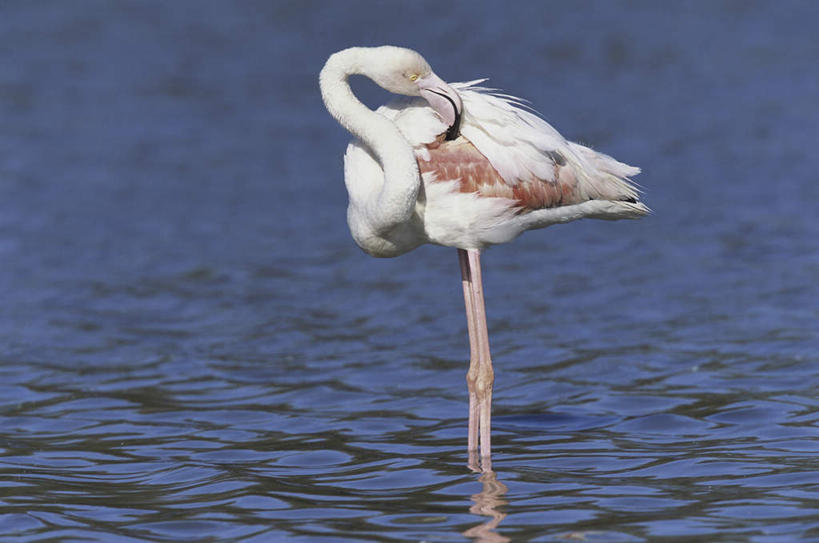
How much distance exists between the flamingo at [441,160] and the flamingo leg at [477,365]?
9 centimetres

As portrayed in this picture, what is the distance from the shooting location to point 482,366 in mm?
7879

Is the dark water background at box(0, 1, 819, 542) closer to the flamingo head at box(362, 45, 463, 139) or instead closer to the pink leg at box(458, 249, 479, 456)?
the pink leg at box(458, 249, 479, 456)

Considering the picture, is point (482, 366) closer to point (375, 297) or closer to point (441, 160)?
point (441, 160)

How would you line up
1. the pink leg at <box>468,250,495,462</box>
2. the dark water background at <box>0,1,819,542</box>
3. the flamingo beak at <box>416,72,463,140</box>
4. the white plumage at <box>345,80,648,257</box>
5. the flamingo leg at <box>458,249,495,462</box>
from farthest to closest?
the flamingo leg at <box>458,249,495,462</box> → the pink leg at <box>468,250,495,462</box> → the white plumage at <box>345,80,648,257</box> → the flamingo beak at <box>416,72,463,140</box> → the dark water background at <box>0,1,819,542</box>

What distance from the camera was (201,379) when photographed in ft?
32.0

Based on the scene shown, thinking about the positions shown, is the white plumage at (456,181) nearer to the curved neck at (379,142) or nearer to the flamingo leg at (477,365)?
the curved neck at (379,142)

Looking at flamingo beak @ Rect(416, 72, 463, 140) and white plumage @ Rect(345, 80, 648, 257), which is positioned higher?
flamingo beak @ Rect(416, 72, 463, 140)

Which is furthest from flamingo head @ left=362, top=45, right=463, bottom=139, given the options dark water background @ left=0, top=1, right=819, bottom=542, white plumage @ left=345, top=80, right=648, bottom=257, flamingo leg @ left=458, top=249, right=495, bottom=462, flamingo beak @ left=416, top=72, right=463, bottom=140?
dark water background @ left=0, top=1, right=819, bottom=542

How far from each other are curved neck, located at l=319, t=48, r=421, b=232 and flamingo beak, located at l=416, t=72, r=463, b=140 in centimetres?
25

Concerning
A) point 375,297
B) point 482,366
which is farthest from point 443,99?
point 375,297

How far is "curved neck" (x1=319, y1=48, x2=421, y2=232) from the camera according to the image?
675cm

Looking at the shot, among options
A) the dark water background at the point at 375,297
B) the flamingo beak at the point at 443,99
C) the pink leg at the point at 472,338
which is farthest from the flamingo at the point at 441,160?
the dark water background at the point at 375,297

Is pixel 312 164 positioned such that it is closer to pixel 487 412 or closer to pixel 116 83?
pixel 116 83

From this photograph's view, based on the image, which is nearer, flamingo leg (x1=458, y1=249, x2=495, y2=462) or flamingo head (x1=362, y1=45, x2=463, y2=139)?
flamingo head (x1=362, y1=45, x2=463, y2=139)
